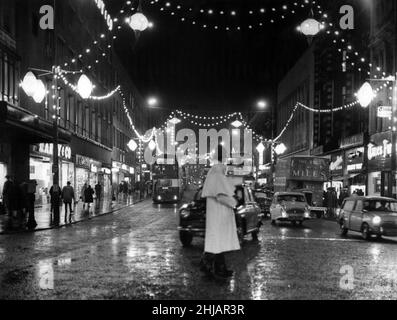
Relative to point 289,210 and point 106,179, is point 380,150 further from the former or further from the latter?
point 106,179

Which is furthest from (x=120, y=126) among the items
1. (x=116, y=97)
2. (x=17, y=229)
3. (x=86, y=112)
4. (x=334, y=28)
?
(x=17, y=229)

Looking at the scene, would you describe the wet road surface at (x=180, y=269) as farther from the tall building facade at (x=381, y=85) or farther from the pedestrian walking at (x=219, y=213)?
the tall building facade at (x=381, y=85)

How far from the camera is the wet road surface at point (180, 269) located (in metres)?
8.34

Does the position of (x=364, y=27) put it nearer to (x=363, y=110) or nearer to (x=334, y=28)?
(x=334, y=28)

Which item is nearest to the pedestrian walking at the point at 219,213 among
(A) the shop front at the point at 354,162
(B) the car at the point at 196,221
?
(B) the car at the point at 196,221

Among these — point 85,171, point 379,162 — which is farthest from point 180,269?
point 85,171

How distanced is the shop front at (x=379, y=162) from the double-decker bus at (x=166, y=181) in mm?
16254

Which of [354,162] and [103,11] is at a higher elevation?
[103,11]

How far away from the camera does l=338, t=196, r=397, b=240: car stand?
1780 centimetres

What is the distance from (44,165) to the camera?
35938 millimetres

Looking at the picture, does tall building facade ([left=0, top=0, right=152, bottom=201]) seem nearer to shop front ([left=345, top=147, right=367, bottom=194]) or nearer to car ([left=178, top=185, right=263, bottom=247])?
car ([left=178, top=185, right=263, bottom=247])

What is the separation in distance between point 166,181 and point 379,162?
1820 centimetres

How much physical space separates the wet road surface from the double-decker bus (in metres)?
28.0
